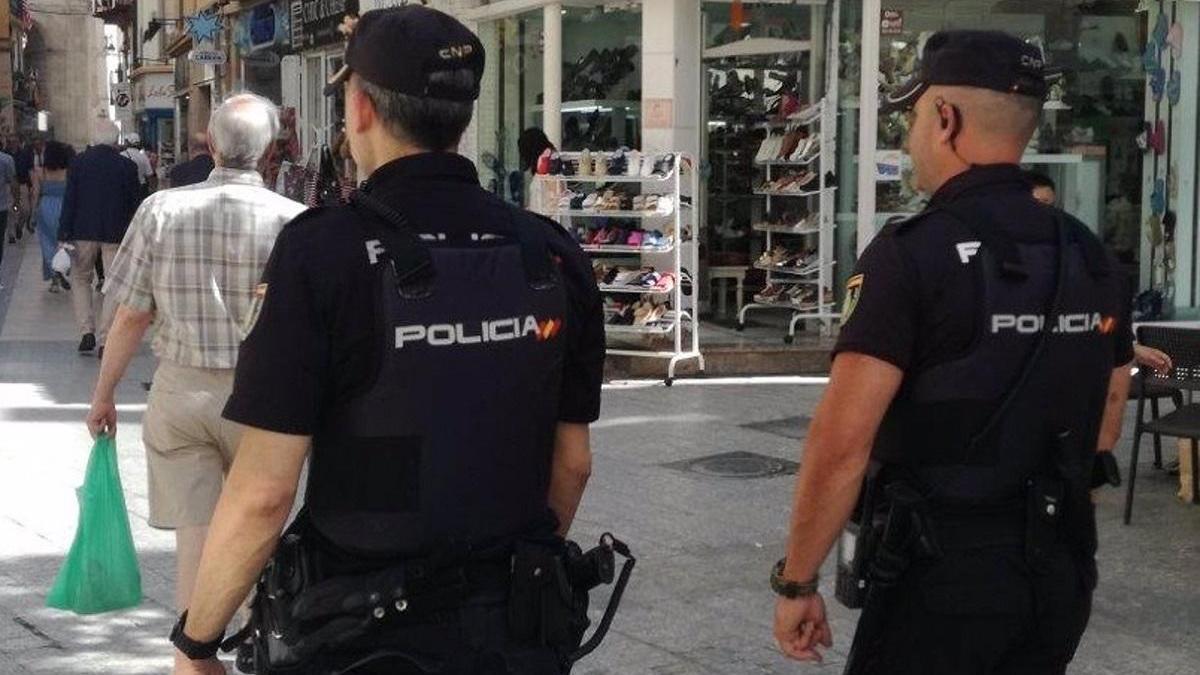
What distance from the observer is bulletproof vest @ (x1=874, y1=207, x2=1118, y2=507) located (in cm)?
332

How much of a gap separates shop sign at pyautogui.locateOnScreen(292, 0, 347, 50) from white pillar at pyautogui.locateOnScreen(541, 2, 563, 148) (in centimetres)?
740

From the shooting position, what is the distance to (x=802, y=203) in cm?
1455

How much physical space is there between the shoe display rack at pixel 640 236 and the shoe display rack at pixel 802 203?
127cm

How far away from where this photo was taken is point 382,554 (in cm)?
297

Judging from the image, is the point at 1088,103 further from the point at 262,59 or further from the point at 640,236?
the point at 262,59

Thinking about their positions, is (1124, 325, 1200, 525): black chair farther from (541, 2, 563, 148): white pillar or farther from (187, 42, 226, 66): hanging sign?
(187, 42, 226, 66): hanging sign

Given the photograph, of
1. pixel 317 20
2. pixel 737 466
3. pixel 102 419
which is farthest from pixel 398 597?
pixel 317 20

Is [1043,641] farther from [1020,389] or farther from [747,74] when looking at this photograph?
[747,74]

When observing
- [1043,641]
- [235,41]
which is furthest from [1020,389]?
[235,41]

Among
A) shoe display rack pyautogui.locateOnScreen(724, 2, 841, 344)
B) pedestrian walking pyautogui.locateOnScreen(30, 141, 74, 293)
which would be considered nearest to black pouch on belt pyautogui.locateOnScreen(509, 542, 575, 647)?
shoe display rack pyautogui.locateOnScreen(724, 2, 841, 344)

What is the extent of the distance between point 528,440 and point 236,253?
2304mm

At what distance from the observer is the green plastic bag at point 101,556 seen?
534cm

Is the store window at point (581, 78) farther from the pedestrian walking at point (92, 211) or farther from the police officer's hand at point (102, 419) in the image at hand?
the police officer's hand at point (102, 419)

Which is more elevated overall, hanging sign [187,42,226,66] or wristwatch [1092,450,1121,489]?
hanging sign [187,42,226,66]
